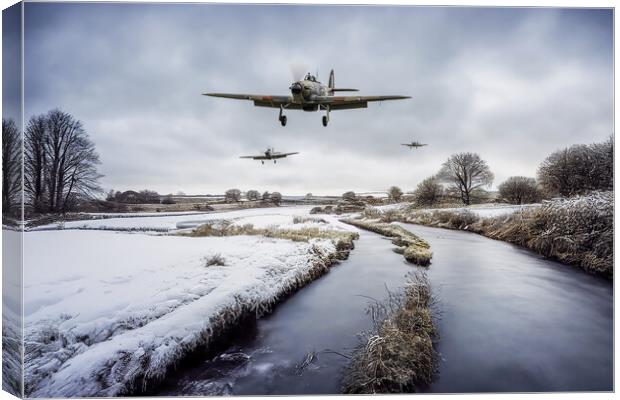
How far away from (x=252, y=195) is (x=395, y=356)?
245cm

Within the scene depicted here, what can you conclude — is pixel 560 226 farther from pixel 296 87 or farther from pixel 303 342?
pixel 296 87

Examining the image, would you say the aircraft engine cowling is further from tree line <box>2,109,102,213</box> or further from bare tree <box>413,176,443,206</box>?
tree line <box>2,109,102,213</box>

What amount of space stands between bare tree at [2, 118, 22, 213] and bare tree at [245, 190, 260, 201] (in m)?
2.33

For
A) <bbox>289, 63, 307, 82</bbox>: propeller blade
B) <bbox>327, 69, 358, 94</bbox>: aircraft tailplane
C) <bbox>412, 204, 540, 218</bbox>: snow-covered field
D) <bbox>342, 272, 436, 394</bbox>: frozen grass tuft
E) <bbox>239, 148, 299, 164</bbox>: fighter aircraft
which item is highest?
<bbox>289, 63, 307, 82</bbox>: propeller blade

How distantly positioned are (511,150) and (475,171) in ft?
1.50

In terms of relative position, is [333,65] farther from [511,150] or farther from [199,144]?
[511,150]

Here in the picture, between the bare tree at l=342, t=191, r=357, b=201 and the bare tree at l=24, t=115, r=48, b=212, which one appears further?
the bare tree at l=342, t=191, r=357, b=201

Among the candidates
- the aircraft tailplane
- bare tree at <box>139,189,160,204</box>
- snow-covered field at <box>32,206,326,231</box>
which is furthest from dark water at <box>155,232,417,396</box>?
the aircraft tailplane

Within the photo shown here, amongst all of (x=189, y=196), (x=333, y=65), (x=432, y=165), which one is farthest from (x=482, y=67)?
(x=189, y=196)

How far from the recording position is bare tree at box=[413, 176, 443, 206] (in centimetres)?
392

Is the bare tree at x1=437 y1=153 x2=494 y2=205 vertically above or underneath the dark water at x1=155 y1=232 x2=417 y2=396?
above

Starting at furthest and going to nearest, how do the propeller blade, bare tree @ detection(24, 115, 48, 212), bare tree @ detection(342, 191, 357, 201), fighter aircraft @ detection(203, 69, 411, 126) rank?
bare tree @ detection(342, 191, 357, 201) → the propeller blade → fighter aircraft @ detection(203, 69, 411, 126) → bare tree @ detection(24, 115, 48, 212)

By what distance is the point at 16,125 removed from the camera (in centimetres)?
304

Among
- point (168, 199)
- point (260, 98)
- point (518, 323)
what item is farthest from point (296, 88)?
point (518, 323)
